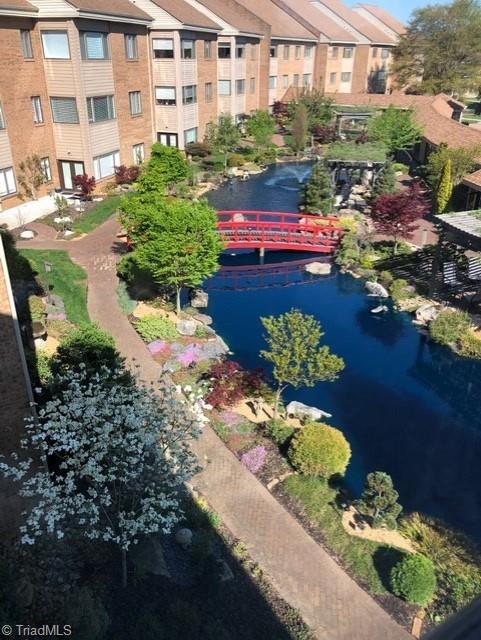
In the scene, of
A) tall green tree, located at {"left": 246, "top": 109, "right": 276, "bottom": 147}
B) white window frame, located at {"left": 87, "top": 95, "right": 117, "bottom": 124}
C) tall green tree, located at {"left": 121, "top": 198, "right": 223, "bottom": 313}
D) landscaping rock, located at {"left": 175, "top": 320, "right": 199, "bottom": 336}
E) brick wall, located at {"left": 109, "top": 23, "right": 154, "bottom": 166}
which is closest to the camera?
tall green tree, located at {"left": 121, "top": 198, "right": 223, "bottom": 313}

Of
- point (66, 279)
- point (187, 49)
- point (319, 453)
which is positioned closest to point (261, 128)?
point (187, 49)

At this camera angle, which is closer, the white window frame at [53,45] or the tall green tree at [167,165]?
the white window frame at [53,45]

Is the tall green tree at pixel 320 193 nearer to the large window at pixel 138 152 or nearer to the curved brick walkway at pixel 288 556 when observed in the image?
the large window at pixel 138 152

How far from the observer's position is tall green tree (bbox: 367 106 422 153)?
46719 millimetres

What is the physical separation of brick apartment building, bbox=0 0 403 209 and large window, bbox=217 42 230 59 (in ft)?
0.31

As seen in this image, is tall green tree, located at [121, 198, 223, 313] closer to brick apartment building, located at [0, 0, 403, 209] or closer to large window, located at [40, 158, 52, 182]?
brick apartment building, located at [0, 0, 403, 209]

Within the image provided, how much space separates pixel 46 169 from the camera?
3675 centimetres

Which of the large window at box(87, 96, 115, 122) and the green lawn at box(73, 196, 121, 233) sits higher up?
the large window at box(87, 96, 115, 122)

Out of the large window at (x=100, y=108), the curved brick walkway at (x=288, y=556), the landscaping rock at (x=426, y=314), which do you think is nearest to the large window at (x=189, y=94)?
the large window at (x=100, y=108)

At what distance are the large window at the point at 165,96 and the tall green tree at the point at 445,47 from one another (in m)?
44.1

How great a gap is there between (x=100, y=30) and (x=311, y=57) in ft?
145

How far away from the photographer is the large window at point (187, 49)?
148 feet

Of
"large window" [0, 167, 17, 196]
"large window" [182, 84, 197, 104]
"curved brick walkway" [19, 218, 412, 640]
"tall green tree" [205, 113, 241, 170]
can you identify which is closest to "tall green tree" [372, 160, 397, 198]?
"tall green tree" [205, 113, 241, 170]

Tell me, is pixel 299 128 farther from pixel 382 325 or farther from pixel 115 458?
pixel 115 458
